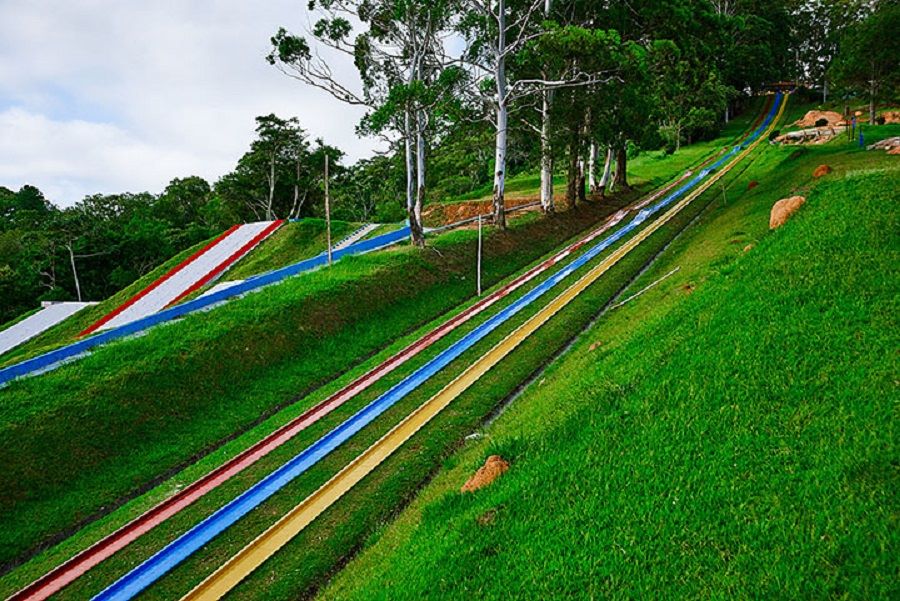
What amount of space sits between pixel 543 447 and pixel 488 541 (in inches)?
86.1

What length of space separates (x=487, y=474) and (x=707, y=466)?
10.4 feet

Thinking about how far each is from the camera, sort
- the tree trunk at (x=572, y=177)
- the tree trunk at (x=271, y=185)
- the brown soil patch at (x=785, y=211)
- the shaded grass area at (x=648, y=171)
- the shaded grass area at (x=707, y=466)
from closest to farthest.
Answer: the shaded grass area at (x=707, y=466) < the brown soil patch at (x=785, y=211) < the tree trunk at (x=572, y=177) < the shaded grass area at (x=648, y=171) < the tree trunk at (x=271, y=185)

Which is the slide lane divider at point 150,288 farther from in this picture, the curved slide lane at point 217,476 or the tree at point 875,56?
the tree at point 875,56

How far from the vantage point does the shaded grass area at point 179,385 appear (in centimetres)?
1180

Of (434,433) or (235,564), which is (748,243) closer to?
(434,433)

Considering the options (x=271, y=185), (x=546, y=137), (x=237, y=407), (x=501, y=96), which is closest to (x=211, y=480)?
(x=237, y=407)

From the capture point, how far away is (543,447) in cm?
834

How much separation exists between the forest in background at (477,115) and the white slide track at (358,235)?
178 inches

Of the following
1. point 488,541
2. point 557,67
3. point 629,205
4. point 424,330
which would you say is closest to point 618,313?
point 424,330

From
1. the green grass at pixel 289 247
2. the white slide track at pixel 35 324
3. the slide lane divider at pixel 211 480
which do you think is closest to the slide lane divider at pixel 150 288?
the white slide track at pixel 35 324

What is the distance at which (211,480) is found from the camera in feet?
36.4

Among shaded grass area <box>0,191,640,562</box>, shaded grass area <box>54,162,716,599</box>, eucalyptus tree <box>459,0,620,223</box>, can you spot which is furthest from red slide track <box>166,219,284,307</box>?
shaded grass area <box>54,162,716,599</box>

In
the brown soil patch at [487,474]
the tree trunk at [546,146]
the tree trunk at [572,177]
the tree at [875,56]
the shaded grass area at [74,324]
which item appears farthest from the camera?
the tree at [875,56]

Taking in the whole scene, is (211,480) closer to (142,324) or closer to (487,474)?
(487,474)
